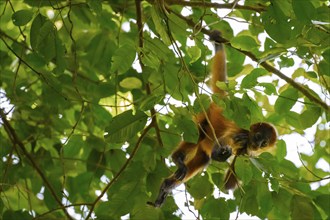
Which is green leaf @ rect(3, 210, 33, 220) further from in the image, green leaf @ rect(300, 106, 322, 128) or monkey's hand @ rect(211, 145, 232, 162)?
green leaf @ rect(300, 106, 322, 128)

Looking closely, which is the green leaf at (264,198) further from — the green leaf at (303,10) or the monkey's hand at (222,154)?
the green leaf at (303,10)

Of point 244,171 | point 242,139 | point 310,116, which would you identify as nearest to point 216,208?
point 244,171

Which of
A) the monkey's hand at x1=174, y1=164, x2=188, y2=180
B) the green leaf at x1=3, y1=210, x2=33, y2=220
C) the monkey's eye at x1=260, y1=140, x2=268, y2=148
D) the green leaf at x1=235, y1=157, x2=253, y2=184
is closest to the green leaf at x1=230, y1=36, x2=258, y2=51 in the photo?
the green leaf at x1=235, y1=157, x2=253, y2=184

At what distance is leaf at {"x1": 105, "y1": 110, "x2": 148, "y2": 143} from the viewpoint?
3.09 meters

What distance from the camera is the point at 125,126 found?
3.12 meters

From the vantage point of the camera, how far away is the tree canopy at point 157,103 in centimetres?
310

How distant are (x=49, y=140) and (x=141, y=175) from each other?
1.36 m

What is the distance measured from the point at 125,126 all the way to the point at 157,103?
8.6 inches

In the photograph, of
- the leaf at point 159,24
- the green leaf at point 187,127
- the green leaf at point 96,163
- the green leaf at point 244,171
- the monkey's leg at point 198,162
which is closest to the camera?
the leaf at point 159,24

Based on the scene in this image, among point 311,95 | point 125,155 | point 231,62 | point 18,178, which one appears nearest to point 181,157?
point 125,155

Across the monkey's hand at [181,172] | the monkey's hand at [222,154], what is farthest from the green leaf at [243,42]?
the monkey's hand at [181,172]

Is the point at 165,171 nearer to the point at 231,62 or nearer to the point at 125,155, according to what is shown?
the point at 125,155

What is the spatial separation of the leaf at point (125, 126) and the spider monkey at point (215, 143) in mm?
862

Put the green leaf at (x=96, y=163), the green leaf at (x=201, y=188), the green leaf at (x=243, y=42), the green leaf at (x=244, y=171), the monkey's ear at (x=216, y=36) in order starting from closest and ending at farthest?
the green leaf at (x=244, y=171), the green leaf at (x=243, y=42), the green leaf at (x=201, y=188), the monkey's ear at (x=216, y=36), the green leaf at (x=96, y=163)
